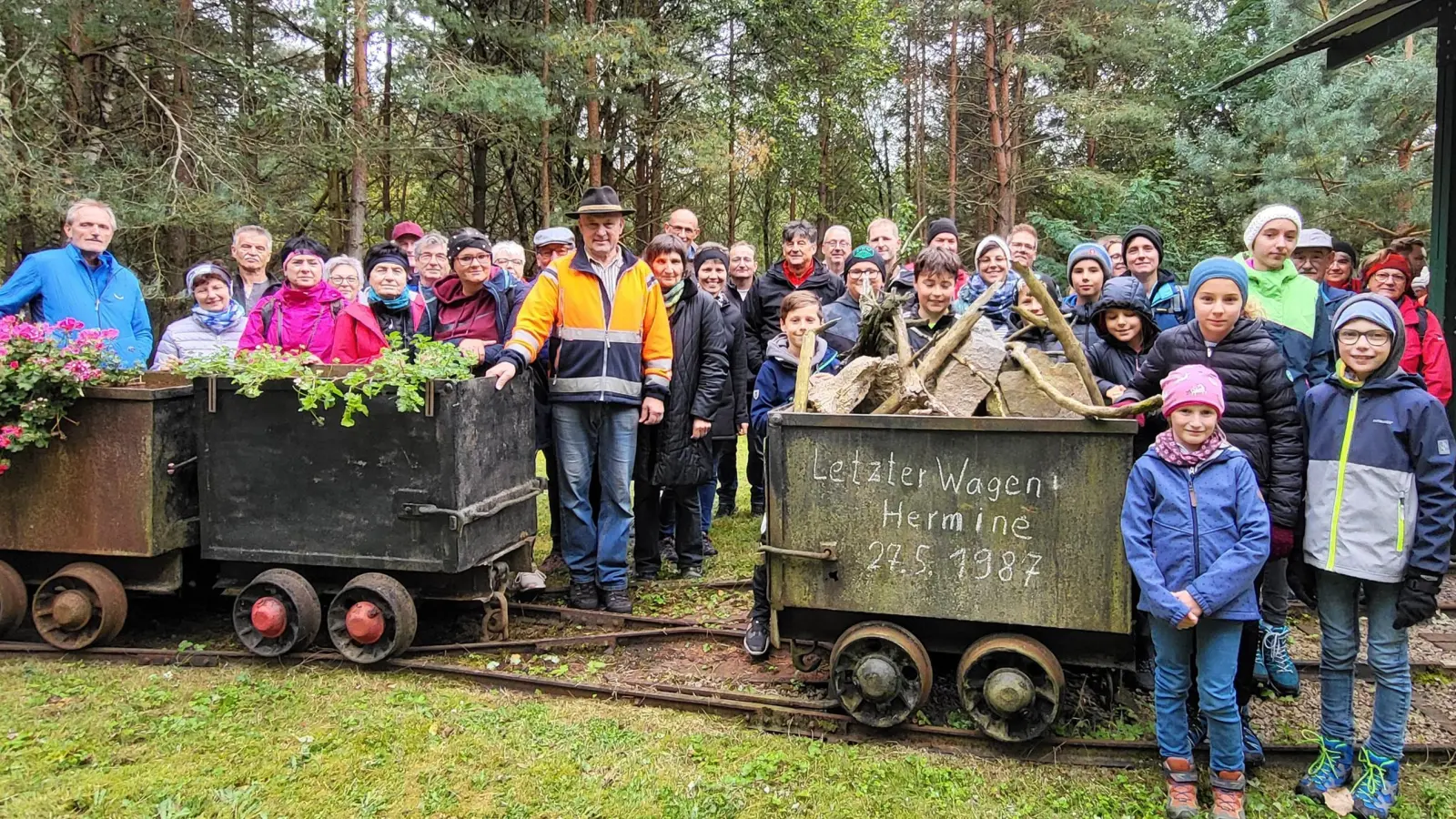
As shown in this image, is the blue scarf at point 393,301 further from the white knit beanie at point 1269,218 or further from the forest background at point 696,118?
the white knit beanie at point 1269,218

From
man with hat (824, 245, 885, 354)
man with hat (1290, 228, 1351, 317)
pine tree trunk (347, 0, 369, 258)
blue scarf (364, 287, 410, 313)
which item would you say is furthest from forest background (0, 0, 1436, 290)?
blue scarf (364, 287, 410, 313)

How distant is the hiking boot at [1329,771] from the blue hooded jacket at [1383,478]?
0.70 m

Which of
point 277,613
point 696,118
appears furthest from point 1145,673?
point 696,118

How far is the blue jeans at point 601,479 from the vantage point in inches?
206

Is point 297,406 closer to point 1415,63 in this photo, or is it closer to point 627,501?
point 627,501

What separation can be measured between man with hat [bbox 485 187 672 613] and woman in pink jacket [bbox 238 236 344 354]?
1301mm

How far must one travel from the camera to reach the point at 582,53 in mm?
14031

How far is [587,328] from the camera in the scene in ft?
16.9

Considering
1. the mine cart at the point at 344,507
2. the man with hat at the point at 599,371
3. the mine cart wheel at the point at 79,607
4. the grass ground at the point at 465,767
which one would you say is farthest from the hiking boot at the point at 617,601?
the mine cart wheel at the point at 79,607

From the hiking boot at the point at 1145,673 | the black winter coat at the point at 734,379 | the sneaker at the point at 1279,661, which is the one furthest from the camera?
the black winter coat at the point at 734,379

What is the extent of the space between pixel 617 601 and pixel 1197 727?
3.14 metres

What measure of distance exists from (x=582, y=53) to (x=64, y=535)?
11.6 metres

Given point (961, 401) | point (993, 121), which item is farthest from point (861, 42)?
point (961, 401)

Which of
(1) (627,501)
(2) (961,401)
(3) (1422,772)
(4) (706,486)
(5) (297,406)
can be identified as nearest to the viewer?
(3) (1422,772)
